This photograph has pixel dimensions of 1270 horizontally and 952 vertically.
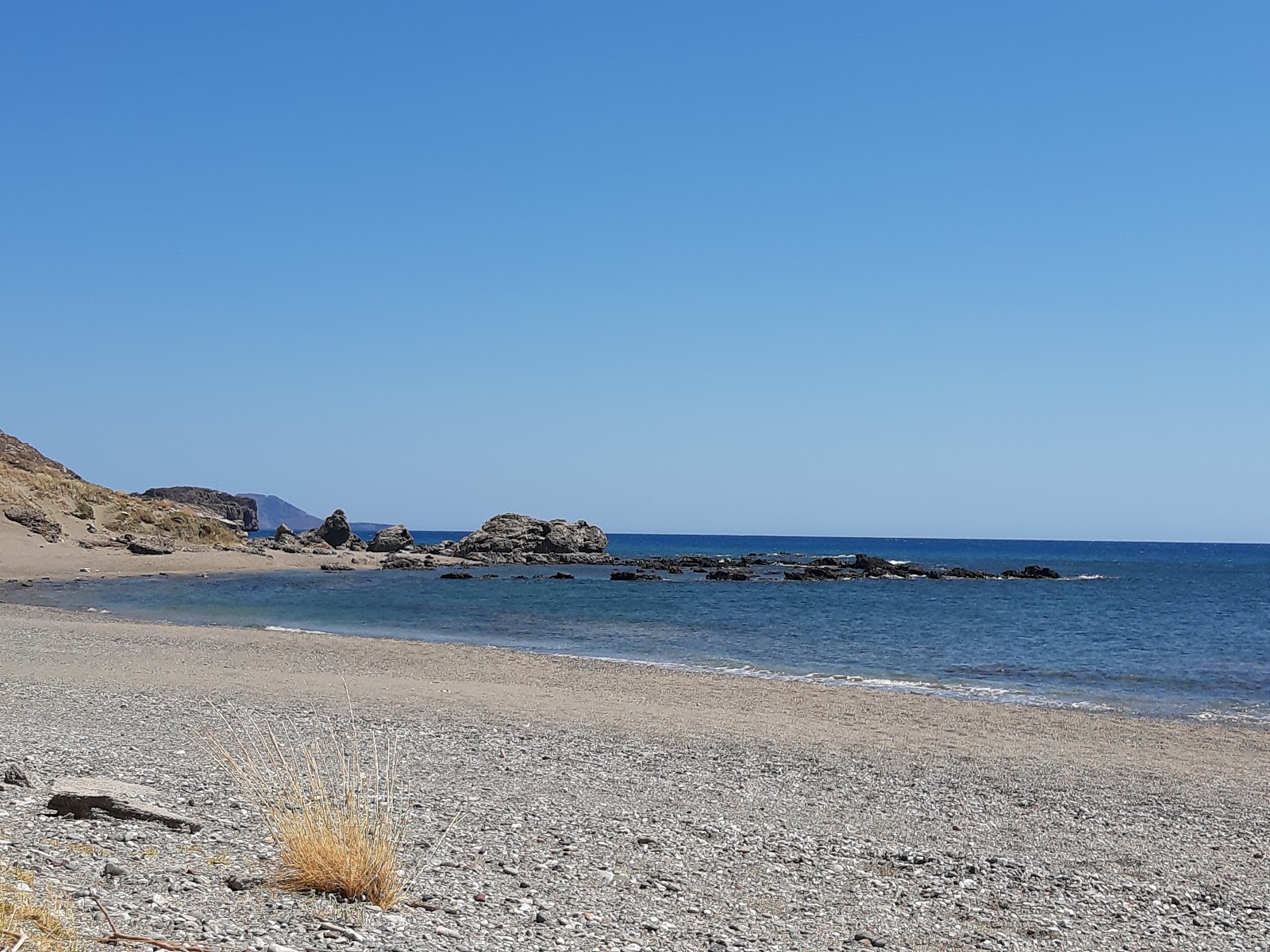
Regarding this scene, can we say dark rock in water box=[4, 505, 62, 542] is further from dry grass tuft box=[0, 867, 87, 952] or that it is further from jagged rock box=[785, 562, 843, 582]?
dry grass tuft box=[0, 867, 87, 952]

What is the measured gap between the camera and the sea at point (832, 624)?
25000 millimetres

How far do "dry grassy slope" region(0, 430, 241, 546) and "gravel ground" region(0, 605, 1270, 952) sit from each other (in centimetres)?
5654

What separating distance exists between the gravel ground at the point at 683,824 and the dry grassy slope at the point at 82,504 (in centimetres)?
5654

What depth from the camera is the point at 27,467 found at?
7219 centimetres

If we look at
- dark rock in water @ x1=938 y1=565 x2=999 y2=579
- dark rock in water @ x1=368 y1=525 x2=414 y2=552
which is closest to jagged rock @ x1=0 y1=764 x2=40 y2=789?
dark rock in water @ x1=938 y1=565 x2=999 y2=579

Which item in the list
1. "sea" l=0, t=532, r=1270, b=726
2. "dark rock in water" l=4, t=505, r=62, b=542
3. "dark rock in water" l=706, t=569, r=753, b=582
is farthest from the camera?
"dark rock in water" l=706, t=569, r=753, b=582

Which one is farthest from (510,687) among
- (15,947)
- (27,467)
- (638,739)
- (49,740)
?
(27,467)

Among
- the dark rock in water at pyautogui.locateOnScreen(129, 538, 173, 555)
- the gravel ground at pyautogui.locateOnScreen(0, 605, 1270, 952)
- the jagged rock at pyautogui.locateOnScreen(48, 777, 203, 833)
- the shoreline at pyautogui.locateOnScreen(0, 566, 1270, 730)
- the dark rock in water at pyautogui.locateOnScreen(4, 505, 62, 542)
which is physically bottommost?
the shoreline at pyautogui.locateOnScreen(0, 566, 1270, 730)

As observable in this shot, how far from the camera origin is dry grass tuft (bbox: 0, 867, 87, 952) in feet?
14.3

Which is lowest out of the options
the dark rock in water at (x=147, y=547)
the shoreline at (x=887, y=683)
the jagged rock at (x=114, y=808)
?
the shoreline at (x=887, y=683)

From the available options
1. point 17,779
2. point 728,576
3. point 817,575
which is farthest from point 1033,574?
point 17,779

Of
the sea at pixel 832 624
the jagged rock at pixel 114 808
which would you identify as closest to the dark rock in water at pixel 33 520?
the sea at pixel 832 624

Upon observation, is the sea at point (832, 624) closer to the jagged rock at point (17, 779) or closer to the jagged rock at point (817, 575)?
the jagged rock at point (817, 575)

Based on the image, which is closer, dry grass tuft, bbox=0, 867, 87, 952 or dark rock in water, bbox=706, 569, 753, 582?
dry grass tuft, bbox=0, 867, 87, 952
